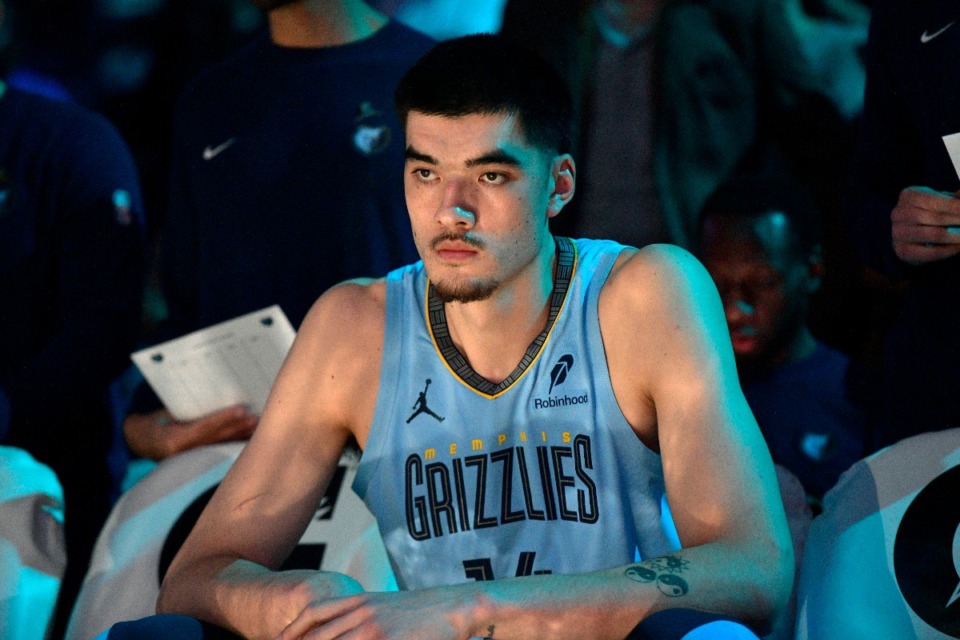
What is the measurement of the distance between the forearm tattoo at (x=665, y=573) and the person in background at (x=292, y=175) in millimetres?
1563

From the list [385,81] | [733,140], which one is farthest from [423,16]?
[733,140]

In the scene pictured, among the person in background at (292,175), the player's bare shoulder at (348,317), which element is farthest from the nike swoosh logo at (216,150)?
the player's bare shoulder at (348,317)

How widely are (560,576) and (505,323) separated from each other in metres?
0.58

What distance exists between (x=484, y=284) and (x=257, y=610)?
0.64m

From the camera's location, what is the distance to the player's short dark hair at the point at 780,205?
2975mm

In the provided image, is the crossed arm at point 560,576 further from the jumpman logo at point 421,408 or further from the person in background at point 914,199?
the person in background at point 914,199

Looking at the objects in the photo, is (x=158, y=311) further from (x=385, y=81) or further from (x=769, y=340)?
(x=769, y=340)

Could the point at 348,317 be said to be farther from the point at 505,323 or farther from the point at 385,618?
the point at 385,618

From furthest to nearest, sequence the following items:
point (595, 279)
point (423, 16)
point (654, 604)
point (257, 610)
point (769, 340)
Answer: point (423, 16) < point (769, 340) < point (595, 279) < point (257, 610) < point (654, 604)

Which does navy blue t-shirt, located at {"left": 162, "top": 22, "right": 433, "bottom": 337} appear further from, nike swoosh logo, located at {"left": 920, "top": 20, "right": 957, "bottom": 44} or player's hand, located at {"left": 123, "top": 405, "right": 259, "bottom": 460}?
nike swoosh logo, located at {"left": 920, "top": 20, "right": 957, "bottom": 44}

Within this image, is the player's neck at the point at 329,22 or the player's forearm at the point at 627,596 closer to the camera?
the player's forearm at the point at 627,596

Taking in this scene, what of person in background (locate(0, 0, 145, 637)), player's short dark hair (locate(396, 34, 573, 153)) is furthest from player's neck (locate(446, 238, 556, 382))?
person in background (locate(0, 0, 145, 637))

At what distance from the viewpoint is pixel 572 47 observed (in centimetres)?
312

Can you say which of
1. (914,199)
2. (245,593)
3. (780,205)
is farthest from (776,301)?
(245,593)
